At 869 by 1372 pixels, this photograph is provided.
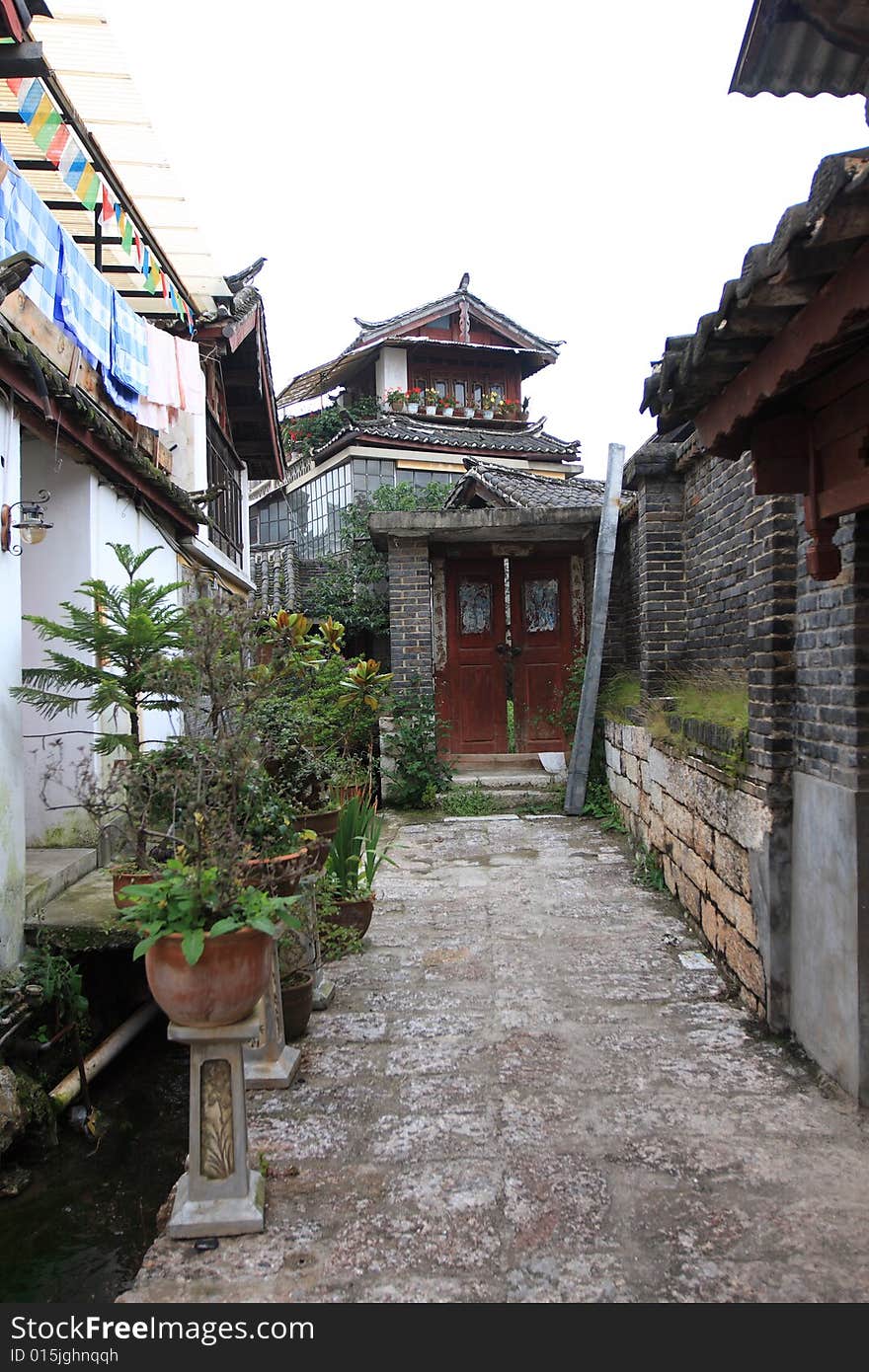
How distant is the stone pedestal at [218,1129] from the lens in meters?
2.41

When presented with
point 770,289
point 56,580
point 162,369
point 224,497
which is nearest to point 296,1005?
point 770,289

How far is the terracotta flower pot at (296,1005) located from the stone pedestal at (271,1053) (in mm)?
232

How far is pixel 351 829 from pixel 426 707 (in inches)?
157

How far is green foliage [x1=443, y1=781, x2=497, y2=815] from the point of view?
8445 millimetres

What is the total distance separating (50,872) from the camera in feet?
15.5

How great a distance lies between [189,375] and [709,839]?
5.00 m

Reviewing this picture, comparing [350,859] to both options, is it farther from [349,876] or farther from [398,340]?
[398,340]

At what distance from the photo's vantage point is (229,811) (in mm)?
2693

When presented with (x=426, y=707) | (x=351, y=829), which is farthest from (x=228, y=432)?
(x=351, y=829)

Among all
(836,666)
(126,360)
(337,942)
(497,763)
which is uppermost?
(126,360)

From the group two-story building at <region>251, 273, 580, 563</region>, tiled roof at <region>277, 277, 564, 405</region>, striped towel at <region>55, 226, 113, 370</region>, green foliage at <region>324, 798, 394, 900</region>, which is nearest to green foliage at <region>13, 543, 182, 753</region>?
green foliage at <region>324, 798, 394, 900</region>

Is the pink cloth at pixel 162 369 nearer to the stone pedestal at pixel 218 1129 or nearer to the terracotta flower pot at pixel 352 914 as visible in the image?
the terracotta flower pot at pixel 352 914

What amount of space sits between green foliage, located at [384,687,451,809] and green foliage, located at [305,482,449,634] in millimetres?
4388
